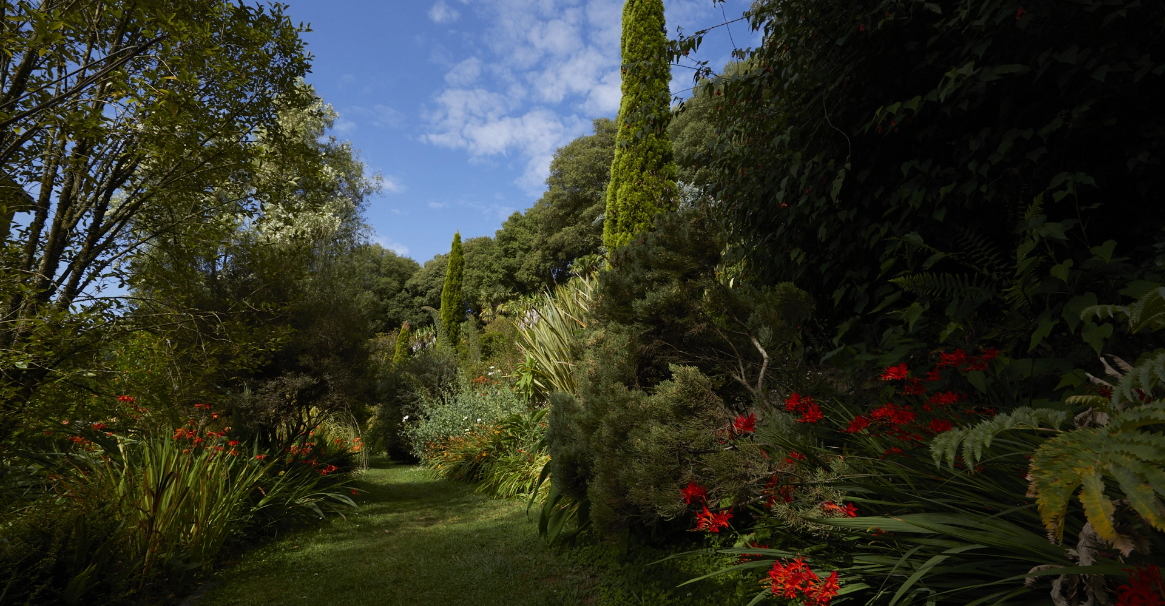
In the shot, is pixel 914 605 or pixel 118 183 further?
pixel 118 183

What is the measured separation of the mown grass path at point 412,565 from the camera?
133 inches

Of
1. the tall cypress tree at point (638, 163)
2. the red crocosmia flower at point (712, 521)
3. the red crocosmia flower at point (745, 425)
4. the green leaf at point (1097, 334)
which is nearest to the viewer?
the green leaf at point (1097, 334)

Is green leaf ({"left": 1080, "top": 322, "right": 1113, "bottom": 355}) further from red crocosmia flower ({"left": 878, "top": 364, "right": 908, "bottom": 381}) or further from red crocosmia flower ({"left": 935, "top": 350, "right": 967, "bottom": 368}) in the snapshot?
red crocosmia flower ({"left": 878, "top": 364, "right": 908, "bottom": 381})

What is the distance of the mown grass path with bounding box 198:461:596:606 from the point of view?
3.37m

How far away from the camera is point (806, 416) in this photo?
2.51 m

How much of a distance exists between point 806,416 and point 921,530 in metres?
0.80

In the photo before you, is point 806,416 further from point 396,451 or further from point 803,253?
point 396,451

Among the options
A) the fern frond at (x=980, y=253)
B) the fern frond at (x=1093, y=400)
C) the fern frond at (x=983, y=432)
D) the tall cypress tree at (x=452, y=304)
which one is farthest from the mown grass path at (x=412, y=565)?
the tall cypress tree at (x=452, y=304)

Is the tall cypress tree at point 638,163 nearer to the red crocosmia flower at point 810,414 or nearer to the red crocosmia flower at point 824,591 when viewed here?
the red crocosmia flower at point 810,414

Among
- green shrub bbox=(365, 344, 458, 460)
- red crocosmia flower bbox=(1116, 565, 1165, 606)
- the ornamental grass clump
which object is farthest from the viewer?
green shrub bbox=(365, 344, 458, 460)

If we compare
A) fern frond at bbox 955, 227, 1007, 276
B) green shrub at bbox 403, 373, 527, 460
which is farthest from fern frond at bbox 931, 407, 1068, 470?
green shrub at bbox 403, 373, 527, 460

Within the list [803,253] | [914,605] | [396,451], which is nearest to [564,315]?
[803,253]

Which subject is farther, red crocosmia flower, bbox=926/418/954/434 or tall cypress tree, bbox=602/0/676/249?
tall cypress tree, bbox=602/0/676/249

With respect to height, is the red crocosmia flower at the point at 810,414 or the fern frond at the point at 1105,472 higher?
the red crocosmia flower at the point at 810,414
